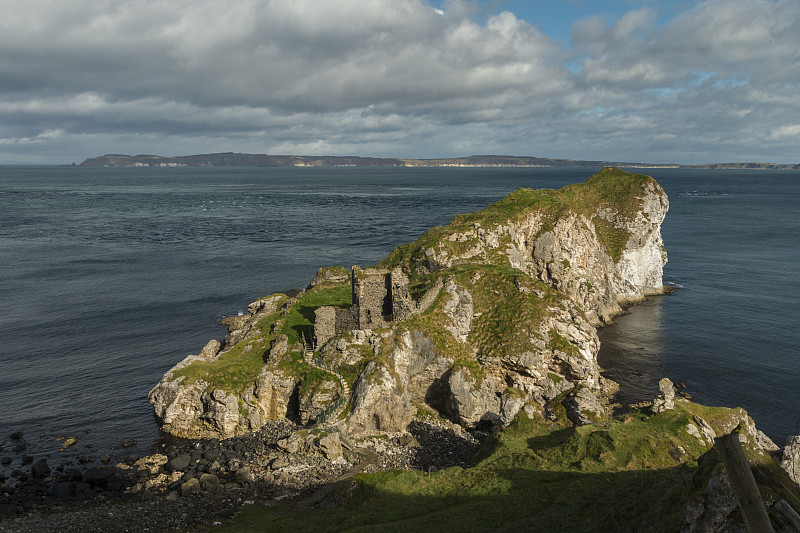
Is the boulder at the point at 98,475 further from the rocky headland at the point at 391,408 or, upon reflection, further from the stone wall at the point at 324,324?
the stone wall at the point at 324,324

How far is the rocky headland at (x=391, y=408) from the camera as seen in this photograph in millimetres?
28203

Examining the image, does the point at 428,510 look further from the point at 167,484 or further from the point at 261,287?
the point at 261,287

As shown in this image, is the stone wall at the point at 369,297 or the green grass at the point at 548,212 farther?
the green grass at the point at 548,212

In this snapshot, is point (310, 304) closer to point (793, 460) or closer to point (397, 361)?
point (397, 361)

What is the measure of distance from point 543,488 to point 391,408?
593 inches

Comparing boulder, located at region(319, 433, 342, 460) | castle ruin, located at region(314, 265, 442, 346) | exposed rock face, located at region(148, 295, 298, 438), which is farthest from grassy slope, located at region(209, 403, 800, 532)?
castle ruin, located at region(314, 265, 442, 346)

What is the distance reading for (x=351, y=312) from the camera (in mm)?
41219

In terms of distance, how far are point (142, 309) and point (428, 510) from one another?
5795 centimetres

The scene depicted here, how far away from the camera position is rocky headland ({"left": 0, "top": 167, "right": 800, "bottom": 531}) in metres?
28.2

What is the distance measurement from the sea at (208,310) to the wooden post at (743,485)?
4.67 meters

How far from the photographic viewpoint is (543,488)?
24.0 meters

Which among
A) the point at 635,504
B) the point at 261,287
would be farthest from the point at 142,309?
the point at 635,504

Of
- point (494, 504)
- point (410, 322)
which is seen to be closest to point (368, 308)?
point (410, 322)

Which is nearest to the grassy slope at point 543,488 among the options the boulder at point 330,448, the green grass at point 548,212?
the boulder at point 330,448
